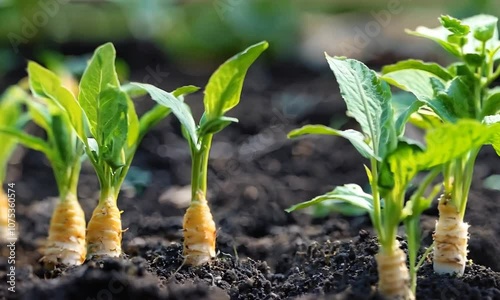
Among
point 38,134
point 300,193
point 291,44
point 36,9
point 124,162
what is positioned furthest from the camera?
point 291,44

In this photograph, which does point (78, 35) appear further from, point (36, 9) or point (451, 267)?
point (451, 267)

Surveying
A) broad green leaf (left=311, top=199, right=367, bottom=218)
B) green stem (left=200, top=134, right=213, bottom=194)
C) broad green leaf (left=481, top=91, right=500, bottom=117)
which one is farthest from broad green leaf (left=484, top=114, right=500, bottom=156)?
broad green leaf (left=311, top=199, right=367, bottom=218)

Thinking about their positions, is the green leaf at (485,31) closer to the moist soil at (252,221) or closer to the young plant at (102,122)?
the moist soil at (252,221)

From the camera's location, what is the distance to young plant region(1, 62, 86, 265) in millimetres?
1666

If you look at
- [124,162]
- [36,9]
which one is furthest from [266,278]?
Answer: [36,9]

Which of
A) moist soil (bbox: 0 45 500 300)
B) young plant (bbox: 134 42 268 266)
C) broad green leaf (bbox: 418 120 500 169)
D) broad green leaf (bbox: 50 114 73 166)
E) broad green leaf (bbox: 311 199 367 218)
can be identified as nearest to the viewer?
broad green leaf (bbox: 418 120 500 169)

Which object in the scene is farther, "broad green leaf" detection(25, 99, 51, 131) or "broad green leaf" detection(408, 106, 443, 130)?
"broad green leaf" detection(25, 99, 51, 131)

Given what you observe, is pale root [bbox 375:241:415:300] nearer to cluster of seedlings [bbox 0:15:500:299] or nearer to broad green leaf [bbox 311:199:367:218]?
cluster of seedlings [bbox 0:15:500:299]

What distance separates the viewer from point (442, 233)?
5.02ft

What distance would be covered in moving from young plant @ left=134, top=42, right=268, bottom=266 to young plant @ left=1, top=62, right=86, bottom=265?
269 mm

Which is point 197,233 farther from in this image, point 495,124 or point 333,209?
point 333,209

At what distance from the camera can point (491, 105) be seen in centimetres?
153

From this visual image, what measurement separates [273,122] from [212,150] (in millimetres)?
404

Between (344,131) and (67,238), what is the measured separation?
713 mm
